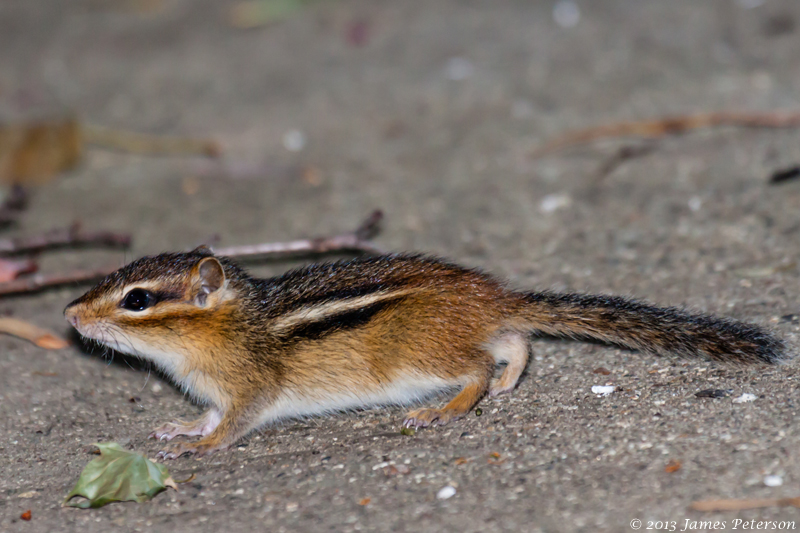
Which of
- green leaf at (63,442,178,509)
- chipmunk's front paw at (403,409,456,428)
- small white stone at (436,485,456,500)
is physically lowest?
small white stone at (436,485,456,500)

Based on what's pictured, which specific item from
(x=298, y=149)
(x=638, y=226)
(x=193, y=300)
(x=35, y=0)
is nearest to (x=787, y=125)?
(x=638, y=226)

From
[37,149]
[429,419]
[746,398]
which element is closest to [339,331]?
[429,419]

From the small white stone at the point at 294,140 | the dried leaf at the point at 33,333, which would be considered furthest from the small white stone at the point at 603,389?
the small white stone at the point at 294,140

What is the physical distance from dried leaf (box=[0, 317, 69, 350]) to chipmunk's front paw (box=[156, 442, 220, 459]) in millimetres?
1304

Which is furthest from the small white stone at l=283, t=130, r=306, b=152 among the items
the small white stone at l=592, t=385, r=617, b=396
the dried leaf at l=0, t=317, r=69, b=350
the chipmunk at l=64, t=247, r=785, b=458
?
the small white stone at l=592, t=385, r=617, b=396

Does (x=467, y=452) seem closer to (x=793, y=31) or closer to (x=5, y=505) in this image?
(x=5, y=505)

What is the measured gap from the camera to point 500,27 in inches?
314

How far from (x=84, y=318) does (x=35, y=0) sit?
650 cm

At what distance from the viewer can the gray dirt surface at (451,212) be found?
120 inches

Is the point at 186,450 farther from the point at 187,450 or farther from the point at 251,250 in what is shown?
the point at 251,250

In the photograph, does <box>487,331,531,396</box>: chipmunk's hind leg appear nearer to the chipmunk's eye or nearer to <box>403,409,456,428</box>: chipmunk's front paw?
<box>403,409,456,428</box>: chipmunk's front paw

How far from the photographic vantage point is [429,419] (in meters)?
3.53

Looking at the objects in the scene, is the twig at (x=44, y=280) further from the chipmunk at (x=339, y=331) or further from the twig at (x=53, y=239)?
the chipmunk at (x=339, y=331)

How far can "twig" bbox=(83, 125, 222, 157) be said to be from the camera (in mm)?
6871
